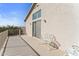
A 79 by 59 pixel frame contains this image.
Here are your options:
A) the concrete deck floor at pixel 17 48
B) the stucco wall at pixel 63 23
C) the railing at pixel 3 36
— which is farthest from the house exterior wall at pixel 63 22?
the railing at pixel 3 36

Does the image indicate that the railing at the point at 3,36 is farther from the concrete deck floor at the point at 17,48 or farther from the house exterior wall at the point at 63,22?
the house exterior wall at the point at 63,22

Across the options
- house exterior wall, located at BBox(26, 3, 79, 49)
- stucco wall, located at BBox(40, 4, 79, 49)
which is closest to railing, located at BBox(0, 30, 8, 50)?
house exterior wall, located at BBox(26, 3, 79, 49)

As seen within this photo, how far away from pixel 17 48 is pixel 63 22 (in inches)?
47.1

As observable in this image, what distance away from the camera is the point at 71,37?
4.30 meters

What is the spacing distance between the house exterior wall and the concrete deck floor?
633mm

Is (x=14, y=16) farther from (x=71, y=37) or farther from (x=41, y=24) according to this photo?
(x=41, y=24)

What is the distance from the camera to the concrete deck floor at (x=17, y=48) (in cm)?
420

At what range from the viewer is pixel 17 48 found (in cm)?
459

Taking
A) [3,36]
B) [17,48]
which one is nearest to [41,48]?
[17,48]

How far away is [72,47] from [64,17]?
2.63 feet

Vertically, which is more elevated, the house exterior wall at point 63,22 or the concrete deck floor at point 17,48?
the house exterior wall at point 63,22

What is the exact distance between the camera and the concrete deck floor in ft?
13.8

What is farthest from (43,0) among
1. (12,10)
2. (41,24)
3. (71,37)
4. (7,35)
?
(41,24)

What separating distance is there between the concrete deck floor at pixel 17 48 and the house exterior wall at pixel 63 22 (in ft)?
2.08
